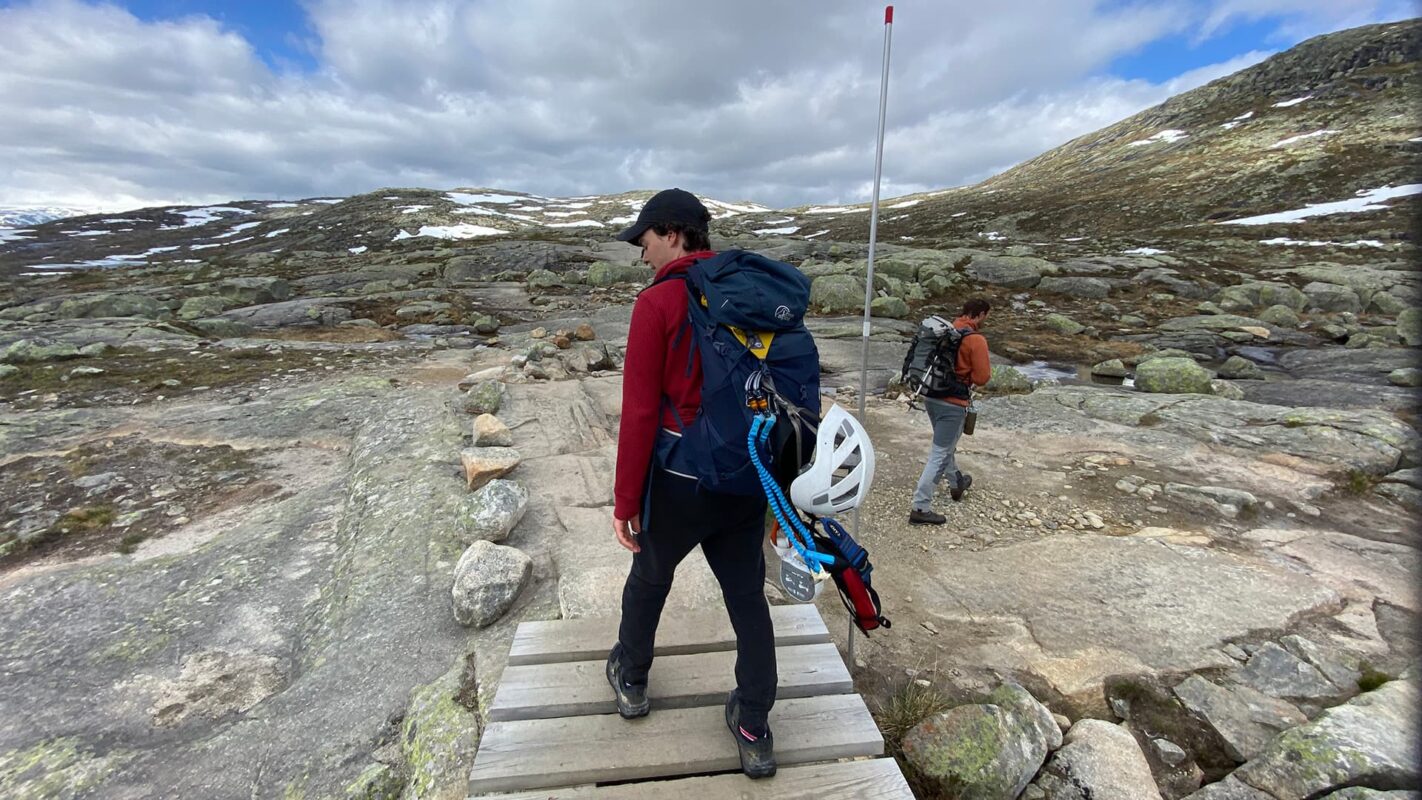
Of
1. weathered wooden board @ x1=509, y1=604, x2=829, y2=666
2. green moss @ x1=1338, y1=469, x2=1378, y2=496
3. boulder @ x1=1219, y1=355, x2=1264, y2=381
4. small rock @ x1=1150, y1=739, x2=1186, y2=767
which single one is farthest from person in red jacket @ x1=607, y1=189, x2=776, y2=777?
boulder @ x1=1219, y1=355, x2=1264, y2=381

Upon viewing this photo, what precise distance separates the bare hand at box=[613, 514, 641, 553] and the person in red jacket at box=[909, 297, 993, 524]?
487 cm

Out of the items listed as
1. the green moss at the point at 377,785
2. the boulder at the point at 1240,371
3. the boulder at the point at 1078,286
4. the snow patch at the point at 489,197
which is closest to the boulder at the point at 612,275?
the boulder at the point at 1078,286

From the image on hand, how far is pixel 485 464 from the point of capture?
6.80 m

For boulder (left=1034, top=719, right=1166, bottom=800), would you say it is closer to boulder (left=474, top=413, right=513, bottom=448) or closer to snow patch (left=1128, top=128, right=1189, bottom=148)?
boulder (left=474, top=413, right=513, bottom=448)

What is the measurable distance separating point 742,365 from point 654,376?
0.39 m

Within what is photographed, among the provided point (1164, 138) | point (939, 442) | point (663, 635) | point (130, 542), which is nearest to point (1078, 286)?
point (939, 442)

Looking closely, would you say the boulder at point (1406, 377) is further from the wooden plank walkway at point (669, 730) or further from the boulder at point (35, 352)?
the boulder at point (35, 352)

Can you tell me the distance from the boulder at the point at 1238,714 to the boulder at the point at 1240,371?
47.2 ft

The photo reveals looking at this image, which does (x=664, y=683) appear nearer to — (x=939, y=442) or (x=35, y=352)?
(x=939, y=442)

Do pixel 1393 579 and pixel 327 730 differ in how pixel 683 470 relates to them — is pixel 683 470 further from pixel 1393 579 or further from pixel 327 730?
pixel 1393 579

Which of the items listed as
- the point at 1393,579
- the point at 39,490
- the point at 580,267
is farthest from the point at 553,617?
the point at 580,267

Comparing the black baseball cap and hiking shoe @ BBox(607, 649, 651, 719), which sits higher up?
the black baseball cap

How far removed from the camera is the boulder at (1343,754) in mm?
3371

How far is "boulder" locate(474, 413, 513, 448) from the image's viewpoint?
7855mm
